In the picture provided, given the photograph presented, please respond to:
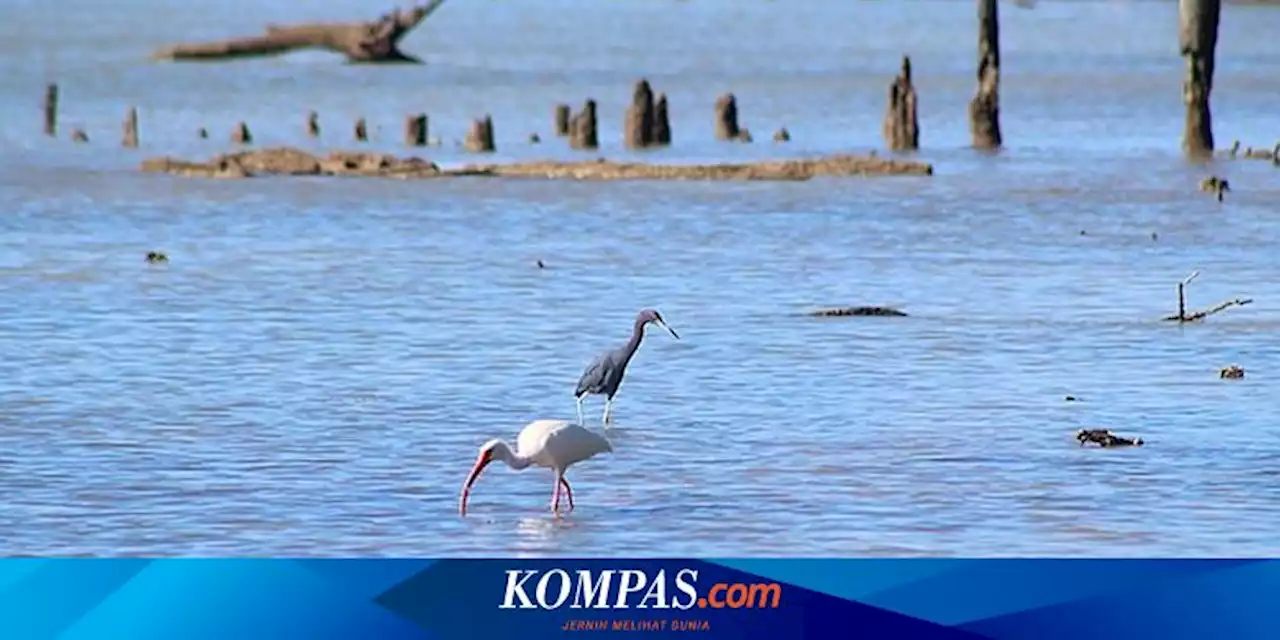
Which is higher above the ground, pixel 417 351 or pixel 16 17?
pixel 16 17

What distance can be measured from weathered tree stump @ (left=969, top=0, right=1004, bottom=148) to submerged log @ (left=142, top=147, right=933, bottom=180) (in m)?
2.71

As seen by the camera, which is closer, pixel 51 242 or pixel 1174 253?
pixel 1174 253

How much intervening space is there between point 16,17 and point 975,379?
577ft

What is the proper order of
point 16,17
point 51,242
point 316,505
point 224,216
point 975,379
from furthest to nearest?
point 16,17, point 224,216, point 51,242, point 975,379, point 316,505

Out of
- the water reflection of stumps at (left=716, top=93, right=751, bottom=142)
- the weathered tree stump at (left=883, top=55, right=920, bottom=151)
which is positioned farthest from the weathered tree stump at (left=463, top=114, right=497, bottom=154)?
the weathered tree stump at (left=883, top=55, right=920, bottom=151)

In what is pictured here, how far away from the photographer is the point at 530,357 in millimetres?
22266

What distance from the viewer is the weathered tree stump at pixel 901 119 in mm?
47875

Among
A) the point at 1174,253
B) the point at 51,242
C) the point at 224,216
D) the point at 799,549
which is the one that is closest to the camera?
the point at 799,549

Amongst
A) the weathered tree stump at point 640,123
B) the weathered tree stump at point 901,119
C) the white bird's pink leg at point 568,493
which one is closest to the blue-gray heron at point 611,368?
the white bird's pink leg at point 568,493

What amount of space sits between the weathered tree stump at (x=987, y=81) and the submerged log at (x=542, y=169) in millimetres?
2711

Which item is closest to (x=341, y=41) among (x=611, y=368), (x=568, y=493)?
(x=611, y=368)

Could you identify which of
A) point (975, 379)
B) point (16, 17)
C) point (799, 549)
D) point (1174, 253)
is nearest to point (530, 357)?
point (975, 379)

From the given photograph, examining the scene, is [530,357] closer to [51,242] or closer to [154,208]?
[51,242]

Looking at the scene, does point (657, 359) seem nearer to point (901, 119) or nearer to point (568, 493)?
point (568, 493)
